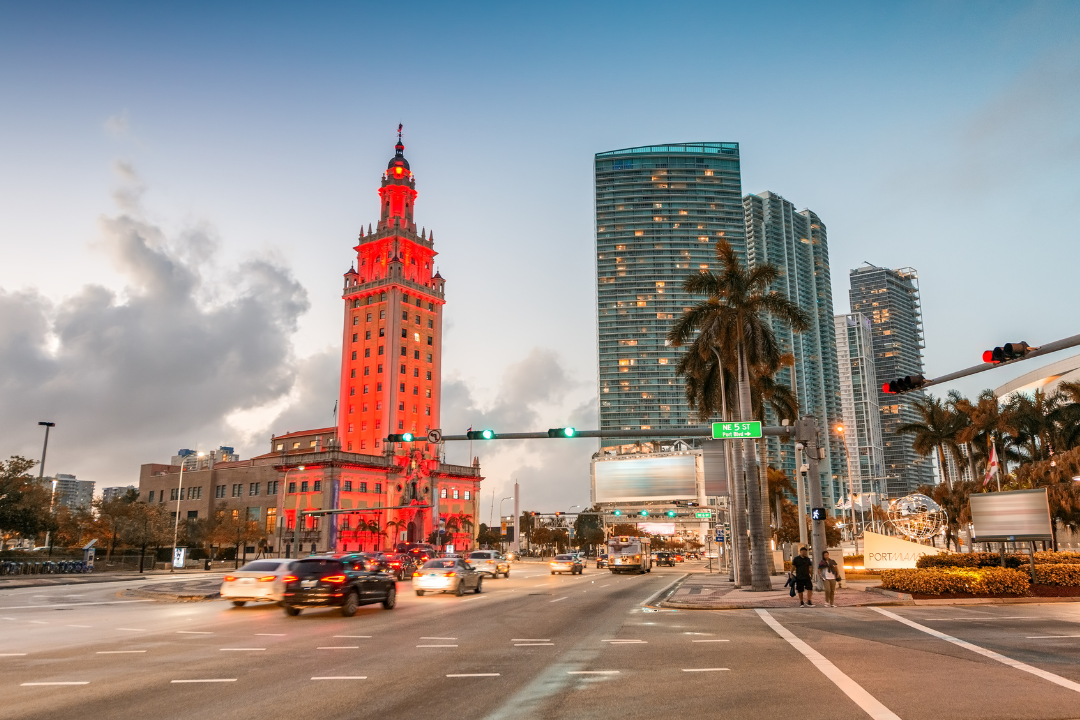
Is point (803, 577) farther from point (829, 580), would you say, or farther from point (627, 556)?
point (627, 556)

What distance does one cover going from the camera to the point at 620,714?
9.00 metres

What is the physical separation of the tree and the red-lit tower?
7020cm

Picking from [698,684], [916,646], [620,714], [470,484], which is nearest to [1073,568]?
[916,646]

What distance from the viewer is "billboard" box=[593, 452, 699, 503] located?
191 m

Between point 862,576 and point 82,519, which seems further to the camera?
point 82,519

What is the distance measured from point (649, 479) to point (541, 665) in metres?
185

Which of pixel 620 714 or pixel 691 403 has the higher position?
pixel 691 403

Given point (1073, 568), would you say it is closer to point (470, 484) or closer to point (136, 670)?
point (136, 670)

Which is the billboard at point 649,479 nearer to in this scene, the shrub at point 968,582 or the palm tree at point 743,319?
the palm tree at point 743,319

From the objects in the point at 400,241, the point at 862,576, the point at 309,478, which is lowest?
the point at 862,576

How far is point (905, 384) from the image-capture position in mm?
18953

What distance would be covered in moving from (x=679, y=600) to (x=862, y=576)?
20541 millimetres

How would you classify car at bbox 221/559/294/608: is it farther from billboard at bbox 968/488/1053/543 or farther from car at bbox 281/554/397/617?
billboard at bbox 968/488/1053/543

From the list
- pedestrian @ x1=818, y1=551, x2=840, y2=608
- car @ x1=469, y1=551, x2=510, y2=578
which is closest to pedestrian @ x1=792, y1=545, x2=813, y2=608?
pedestrian @ x1=818, y1=551, x2=840, y2=608
